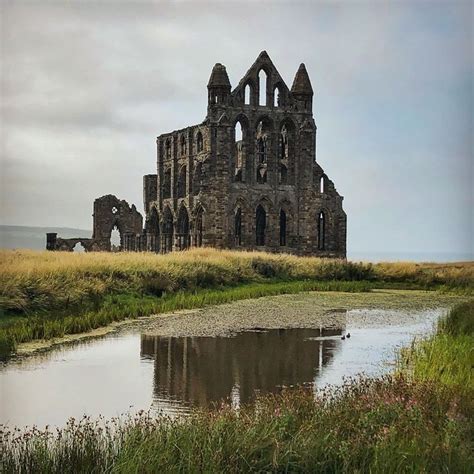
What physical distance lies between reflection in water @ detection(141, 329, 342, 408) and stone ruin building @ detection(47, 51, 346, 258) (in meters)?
34.4

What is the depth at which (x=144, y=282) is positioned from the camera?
96.1ft

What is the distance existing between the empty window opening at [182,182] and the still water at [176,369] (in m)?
42.8

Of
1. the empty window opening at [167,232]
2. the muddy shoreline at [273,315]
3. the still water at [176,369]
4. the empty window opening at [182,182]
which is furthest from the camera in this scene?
the empty window opening at [182,182]

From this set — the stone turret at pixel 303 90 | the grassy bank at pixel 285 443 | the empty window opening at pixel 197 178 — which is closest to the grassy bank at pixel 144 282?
the grassy bank at pixel 285 443

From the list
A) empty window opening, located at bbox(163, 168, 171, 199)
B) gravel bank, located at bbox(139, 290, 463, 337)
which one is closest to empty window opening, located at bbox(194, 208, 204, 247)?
empty window opening, located at bbox(163, 168, 171, 199)

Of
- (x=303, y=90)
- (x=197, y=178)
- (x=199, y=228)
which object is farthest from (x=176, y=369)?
(x=303, y=90)

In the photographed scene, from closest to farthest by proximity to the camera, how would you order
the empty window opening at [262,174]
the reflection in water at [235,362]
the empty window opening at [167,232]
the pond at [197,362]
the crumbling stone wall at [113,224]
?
the pond at [197,362] → the reflection in water at [235,362] → the empty window opening at [262,174] → the empty window opening at [167,232] → the crumbling stone wall at [113,224]

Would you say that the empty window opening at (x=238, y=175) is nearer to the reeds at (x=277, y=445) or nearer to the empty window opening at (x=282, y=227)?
the empty window opening at (x=282, y=227)

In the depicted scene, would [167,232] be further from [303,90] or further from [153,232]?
[303,90]

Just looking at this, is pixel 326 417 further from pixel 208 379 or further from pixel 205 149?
pixel 205 149

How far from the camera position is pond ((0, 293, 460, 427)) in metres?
12.6

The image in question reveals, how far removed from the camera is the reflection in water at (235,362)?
13.7 meters

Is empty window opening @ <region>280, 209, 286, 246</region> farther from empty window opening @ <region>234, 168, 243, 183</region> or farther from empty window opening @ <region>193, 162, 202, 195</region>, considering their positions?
empty window opening @ <region>193, 162, 202, 195</region>

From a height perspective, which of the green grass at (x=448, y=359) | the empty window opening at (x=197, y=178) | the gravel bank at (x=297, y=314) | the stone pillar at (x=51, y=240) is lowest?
the green grass at (x=448, y=359)
